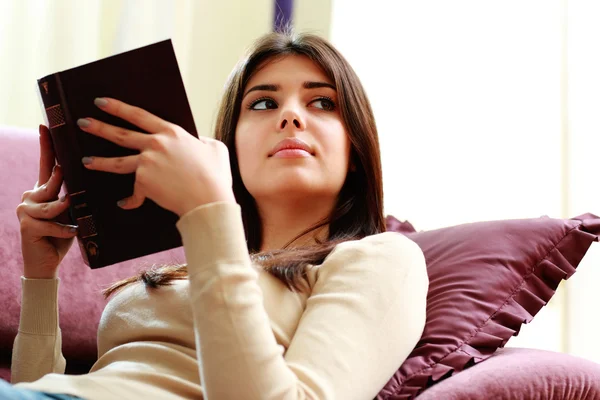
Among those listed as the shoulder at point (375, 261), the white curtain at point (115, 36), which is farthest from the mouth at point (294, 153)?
the white curtain at point (115, 36)

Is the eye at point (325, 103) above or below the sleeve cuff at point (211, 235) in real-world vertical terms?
above

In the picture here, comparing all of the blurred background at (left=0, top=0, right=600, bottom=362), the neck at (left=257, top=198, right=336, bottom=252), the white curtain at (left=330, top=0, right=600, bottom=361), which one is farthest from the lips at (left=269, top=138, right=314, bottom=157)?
the white curtain at (left=330, top=0, right=600, bottom=361)

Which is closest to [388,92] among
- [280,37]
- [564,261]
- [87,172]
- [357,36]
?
[357,36]

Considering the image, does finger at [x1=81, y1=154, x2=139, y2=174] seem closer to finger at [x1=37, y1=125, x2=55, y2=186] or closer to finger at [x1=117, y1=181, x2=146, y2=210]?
finger at [x1=117, y1=181, x2=146, y2=210]

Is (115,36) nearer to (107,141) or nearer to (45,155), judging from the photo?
(45,155)

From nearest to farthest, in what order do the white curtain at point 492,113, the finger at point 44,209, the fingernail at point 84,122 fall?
the fingernail at point 84,122 < the finger at point 44,209 < the white curtain at point 492,113

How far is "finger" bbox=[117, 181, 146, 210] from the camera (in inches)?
35.0

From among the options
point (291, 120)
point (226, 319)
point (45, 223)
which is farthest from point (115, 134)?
point (291, 120)

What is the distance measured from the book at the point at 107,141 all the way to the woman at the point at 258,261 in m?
0.03

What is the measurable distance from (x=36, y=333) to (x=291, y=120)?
1.77ft

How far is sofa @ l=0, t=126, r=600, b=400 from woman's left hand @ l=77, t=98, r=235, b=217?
40 centimetres

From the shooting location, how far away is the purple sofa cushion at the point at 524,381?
39.4 inches

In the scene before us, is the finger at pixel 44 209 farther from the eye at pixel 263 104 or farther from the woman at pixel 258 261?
the eye at pixel 263 104

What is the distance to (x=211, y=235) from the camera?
84 cm
